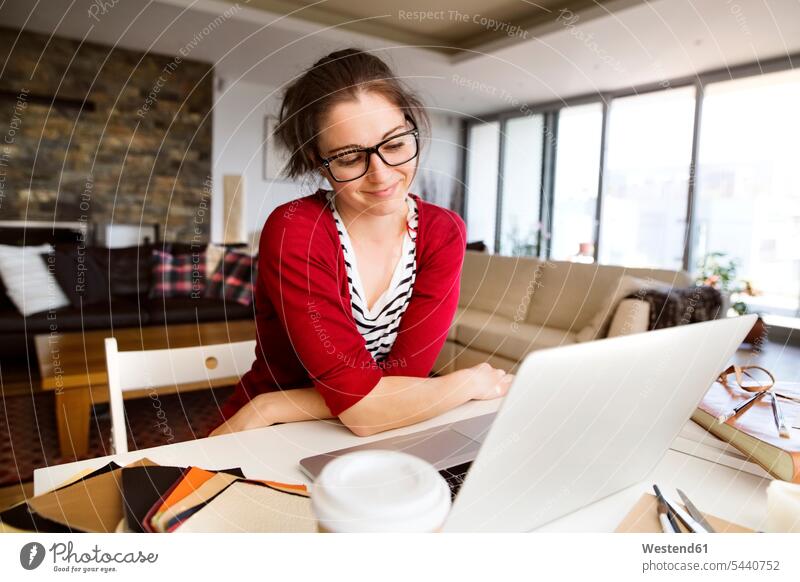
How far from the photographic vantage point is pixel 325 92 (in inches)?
21.2

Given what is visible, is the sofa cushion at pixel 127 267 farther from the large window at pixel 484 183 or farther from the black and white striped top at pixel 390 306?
the black and white striped top at pixel 390 306

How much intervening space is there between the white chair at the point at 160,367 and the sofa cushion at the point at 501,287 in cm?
147

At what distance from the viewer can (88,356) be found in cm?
149

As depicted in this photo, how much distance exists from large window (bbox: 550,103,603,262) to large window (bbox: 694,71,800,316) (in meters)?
0.70

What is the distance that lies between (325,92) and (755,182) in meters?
3.15

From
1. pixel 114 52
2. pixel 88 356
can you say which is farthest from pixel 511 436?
pixel 114 52

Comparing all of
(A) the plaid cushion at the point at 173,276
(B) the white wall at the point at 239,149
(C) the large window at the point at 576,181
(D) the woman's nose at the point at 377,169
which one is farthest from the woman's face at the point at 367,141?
(C) the large window at the point at 576,181

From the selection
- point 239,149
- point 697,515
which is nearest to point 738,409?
point 697,515

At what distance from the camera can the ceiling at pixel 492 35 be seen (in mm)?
2225

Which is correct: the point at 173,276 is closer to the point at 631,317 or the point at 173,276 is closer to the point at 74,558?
the point at 631,317

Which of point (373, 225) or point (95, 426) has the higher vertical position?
point (373, 225)

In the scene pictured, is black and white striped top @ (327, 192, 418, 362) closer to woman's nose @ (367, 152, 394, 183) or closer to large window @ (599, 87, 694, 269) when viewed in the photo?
woman's nose @ (367, 152, 394, 183)

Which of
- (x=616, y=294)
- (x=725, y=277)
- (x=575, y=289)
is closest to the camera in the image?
(x=616, y=294)

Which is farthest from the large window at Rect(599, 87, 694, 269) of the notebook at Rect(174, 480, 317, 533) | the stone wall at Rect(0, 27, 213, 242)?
the notebook at Rect(174, 480, 317, 533)
